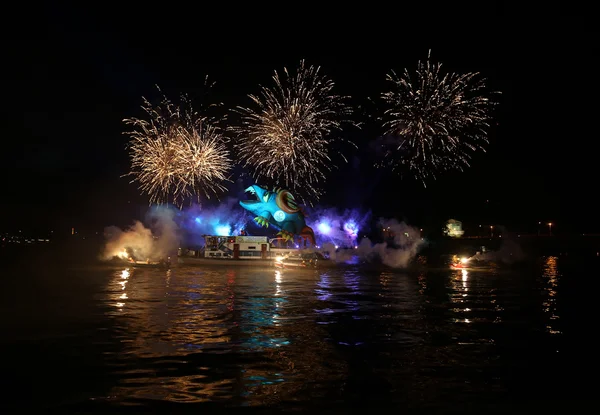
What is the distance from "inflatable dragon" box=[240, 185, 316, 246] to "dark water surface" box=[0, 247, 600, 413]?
31964 millimetres

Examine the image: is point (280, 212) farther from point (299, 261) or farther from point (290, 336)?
point (290, 336)

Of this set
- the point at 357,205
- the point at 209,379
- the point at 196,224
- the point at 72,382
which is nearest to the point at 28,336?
the point at 72,382

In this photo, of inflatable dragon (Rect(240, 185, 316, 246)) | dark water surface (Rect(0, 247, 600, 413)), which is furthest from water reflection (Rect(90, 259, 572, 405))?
inflatable dragon (Rect(240, 185, 316, 246))

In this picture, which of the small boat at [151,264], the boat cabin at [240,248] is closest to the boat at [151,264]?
the small boat at [151,264]

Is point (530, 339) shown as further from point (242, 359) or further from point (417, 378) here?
point (242, 359)

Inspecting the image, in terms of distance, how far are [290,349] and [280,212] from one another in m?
49.8

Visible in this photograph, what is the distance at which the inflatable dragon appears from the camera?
66250mm

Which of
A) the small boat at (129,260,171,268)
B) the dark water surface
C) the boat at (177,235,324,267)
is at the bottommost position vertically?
the dark water surface

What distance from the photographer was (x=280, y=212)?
220 ft

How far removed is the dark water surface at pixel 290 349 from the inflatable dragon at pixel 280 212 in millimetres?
31964

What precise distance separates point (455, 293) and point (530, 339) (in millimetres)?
14608

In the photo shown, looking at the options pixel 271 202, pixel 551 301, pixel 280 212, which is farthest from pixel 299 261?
pixel 551 301

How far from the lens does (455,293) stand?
34.2 metres

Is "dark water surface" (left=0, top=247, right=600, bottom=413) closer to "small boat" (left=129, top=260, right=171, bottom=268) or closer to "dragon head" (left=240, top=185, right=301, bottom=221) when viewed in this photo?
"small boat" (left=129, top=260, right=171, bottom=268)
